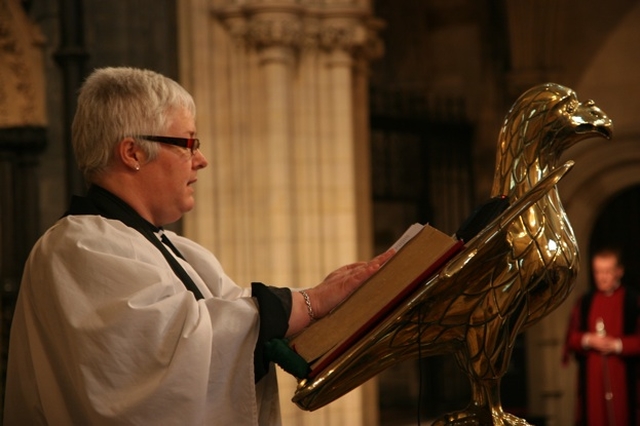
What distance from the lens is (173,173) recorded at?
8.34 feet

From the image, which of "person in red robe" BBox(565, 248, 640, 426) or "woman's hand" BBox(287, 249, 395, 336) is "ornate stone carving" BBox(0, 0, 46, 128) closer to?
"person in red robe" BBox(565, 248, 640, 426)

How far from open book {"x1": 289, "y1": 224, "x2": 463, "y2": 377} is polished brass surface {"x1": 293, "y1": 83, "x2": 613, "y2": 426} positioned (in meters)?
0.02

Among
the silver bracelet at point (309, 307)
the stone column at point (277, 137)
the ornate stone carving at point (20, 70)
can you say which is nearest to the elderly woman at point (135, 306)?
the silver bracelet at point (309, 307)

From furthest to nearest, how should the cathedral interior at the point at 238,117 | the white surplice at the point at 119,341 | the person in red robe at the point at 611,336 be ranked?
the cathedral interior at the point at 238,117 → the person in red robe at the point at 611,336 → the white surplice at the point at 119,341

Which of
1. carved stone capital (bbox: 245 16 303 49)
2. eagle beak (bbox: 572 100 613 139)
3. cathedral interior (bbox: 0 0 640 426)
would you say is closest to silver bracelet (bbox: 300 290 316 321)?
eagle beak (bbox: 572 100 613 139)

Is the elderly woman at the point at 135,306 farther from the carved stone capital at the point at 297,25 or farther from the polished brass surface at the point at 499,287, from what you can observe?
the carved stone capital at the point at 297,25

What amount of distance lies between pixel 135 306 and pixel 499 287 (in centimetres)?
70

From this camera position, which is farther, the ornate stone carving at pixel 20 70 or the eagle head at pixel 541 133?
the ornate stone carving at pixel 20 70

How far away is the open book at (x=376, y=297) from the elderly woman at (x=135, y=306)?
0.08m

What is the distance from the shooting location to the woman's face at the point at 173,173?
2.53 metres

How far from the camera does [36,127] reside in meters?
7.36

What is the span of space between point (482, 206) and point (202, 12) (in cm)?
520

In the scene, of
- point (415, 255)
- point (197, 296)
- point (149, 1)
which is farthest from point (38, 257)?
point (149, 1)

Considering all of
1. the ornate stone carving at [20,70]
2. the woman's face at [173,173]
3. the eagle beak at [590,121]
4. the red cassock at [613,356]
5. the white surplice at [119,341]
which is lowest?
the red cassock at [613,356]
